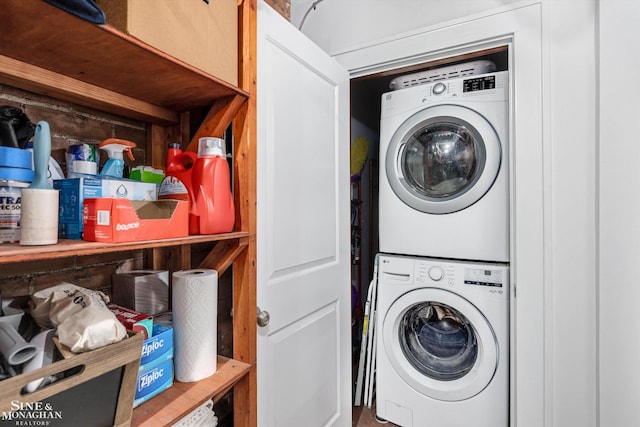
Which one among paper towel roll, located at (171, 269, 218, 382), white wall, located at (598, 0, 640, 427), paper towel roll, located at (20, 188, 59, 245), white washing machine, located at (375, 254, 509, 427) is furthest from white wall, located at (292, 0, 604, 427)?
paper towel roll, located at (20, 188, 59, 245)

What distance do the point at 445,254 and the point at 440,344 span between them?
1.73 ft

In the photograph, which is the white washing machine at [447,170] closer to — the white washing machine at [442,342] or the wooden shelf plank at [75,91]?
the white washing machine at [442,342]

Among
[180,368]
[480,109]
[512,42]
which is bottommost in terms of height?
[180,368]

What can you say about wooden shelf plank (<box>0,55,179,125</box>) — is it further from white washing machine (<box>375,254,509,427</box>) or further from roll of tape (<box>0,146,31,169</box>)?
white washing machine (<box>375,254,509,427</box>)

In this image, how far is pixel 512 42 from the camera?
1.45 m

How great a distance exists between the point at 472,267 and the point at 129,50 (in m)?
1.69

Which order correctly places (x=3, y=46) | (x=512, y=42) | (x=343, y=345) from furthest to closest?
(x=343, y=345)
(x=512, y=42)
(x=3, y=46)

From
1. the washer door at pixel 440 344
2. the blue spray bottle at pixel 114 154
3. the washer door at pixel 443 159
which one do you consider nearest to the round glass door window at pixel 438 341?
the washer door at pixel 440 344

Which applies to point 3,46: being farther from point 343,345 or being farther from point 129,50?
point 343,345

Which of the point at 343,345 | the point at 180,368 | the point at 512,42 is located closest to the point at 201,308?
the point at 180,368

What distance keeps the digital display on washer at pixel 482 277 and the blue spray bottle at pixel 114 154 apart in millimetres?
1610

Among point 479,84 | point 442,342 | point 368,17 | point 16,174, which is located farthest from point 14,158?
point 442,342

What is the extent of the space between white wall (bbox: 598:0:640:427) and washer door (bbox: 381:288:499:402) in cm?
48

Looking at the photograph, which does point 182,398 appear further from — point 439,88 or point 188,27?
point 439,88
